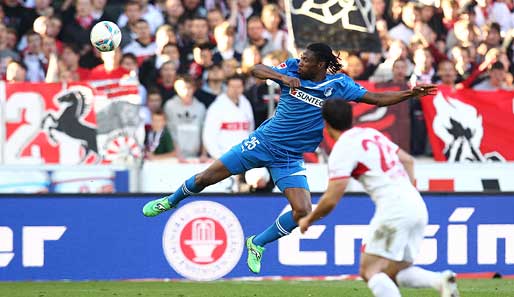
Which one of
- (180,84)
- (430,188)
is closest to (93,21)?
(180,84)

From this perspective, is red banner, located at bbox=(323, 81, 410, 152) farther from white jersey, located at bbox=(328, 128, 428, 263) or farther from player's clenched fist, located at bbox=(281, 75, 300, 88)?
white jersey, located at bbox=(328, 128, 428, 263)

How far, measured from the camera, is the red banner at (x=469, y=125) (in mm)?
15422

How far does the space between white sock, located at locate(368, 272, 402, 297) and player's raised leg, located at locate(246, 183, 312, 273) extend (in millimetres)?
3064

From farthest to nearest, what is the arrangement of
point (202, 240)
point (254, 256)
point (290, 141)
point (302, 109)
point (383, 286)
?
point (202, 240), point (254, 256), point (290, 141), point (302, 109), point (383, 286)

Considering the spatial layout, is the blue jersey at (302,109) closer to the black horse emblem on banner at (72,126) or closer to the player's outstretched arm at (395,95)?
the player's outstretched arm at (395,95)

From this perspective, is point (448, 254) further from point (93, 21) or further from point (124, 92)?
point (93, 21)

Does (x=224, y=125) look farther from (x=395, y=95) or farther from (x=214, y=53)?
(x=395, y=95)

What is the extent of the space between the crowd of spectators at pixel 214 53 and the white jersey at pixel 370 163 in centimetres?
628

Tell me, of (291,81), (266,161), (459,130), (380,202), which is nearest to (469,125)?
(459,130)

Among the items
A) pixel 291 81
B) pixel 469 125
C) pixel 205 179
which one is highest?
pixel 291 81

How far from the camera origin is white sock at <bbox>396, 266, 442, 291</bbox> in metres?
8.71

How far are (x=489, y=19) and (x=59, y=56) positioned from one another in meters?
6.56

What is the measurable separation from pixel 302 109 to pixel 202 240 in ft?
9.79

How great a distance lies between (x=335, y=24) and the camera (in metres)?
14.8
